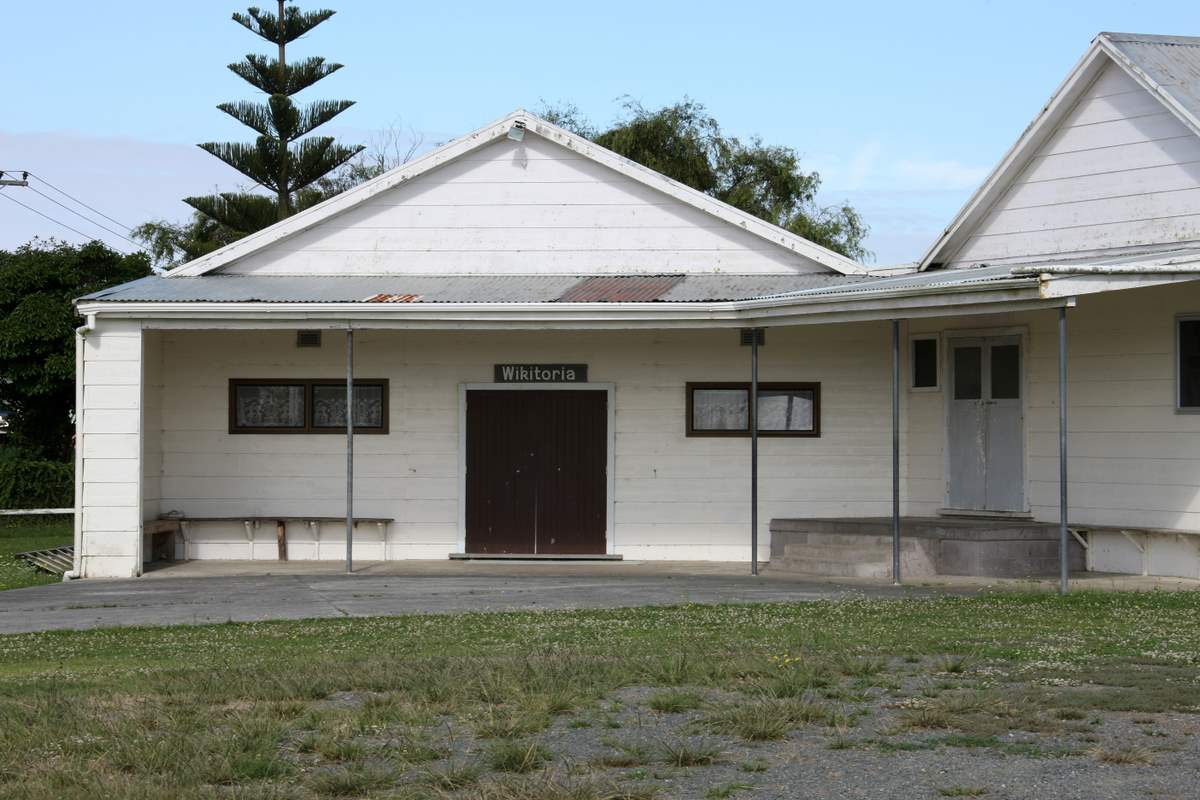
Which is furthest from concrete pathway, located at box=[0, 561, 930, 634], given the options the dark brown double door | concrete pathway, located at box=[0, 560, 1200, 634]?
the dark brown double door

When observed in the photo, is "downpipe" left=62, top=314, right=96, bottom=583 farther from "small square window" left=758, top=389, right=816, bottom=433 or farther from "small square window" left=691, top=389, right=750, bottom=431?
"small square window" left=758, top=389, right=816, bottom=433

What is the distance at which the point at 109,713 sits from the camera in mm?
8156

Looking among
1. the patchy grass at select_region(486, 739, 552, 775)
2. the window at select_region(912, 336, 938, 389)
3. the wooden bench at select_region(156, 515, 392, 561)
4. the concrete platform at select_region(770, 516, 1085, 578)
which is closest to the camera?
the patchy grass at select_region(486, 739, 552, 775)

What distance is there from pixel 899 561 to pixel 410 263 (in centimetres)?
739

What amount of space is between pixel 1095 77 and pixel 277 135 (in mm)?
17926

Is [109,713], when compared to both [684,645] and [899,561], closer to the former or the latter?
[684,645]

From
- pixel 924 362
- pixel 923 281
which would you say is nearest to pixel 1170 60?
pixel 923 281

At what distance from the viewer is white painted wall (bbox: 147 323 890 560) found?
1938cm

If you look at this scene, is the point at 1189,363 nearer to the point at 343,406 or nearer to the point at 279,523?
the point at 343,406

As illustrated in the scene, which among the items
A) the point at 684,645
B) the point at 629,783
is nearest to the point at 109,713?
the point at 629,783

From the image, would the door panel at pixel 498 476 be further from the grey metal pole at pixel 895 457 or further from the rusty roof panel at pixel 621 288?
the grey metal pole at pixel 895 457

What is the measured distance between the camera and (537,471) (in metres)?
19.7

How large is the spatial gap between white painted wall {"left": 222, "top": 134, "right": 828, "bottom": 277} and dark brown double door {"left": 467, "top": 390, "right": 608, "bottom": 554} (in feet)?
5.65

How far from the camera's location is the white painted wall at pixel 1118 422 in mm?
15969
